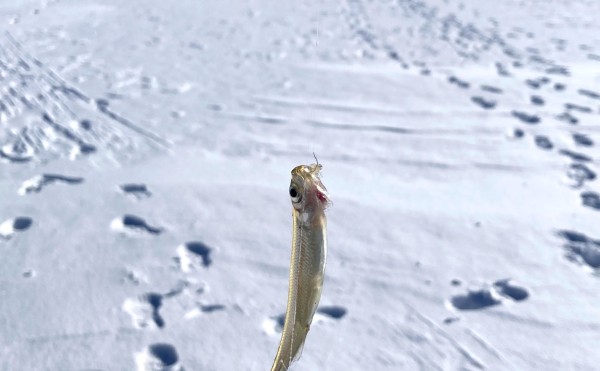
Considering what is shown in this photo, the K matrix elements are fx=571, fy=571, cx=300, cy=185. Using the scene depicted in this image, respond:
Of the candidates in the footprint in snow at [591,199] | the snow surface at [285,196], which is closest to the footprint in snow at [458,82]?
the snow surface at [285,196]

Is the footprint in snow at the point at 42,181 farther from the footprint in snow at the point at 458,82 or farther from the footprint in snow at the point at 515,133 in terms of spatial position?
the footprint in snow at the point at 458,82

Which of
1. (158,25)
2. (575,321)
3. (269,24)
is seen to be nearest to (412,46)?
(269,24)

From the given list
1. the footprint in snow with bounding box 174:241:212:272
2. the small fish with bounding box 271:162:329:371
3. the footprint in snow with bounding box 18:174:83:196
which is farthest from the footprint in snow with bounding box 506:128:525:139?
the small fish with bounding box 271:162:329:371

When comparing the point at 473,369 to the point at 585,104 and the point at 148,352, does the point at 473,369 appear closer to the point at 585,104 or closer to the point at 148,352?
the point at 148,352

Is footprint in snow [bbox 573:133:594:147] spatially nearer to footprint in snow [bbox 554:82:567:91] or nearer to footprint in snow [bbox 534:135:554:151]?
footprint in snow [bbox 534:135:554:151]

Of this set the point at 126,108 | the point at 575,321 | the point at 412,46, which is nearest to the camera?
the point at 575,321

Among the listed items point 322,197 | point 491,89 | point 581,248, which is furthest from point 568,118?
point 322,197
